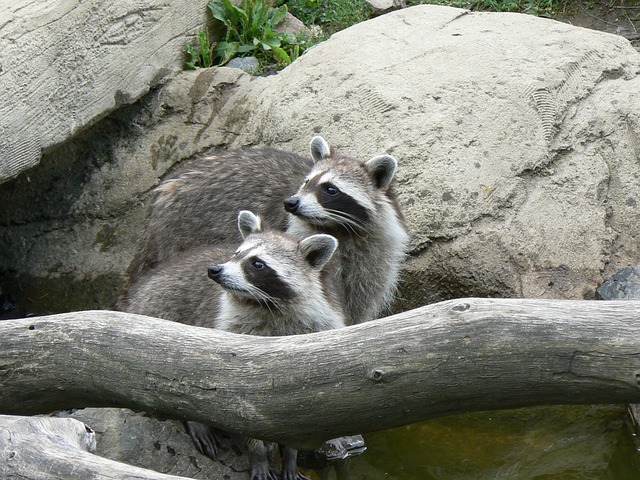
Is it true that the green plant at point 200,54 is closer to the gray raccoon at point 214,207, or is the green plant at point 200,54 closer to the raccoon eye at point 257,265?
the gray raccoon at point 214,207

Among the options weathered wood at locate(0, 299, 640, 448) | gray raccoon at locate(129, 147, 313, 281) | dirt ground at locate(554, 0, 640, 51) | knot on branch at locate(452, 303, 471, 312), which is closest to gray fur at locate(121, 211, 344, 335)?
gray raccoon at locate(129, 147, 313, 281)

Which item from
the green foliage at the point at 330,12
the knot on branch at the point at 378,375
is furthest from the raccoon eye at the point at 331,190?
the green foliage at the point at 330,12

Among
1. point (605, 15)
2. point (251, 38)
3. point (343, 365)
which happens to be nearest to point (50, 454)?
point (343, 365)

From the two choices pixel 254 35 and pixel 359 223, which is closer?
pixel 359 223

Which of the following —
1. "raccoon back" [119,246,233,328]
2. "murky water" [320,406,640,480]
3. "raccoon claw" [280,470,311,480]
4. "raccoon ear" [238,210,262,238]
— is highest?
"raccoon ear" [238,210,262,238]

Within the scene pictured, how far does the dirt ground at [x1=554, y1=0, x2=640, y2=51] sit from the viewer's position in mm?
7980

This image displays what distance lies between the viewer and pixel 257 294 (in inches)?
186

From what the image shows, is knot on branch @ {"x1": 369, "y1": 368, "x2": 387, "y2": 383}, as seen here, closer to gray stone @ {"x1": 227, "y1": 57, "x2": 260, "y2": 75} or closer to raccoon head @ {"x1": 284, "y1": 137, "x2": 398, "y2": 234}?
raccoon head @ {"x1": 284, "y1": 137, "x2": 398, "y2": 234}

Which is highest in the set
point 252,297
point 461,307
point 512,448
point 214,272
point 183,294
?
point 461,307

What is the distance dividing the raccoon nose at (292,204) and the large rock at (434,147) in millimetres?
1070

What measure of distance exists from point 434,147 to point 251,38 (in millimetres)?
2104

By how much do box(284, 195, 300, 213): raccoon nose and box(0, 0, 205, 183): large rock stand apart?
1.72 m

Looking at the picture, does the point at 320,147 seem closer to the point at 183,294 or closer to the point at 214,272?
the point at 183,294

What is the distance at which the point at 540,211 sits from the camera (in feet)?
19.7
